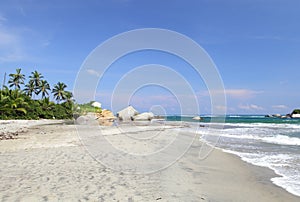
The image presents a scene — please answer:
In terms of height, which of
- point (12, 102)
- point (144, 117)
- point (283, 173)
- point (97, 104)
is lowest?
point (283, 173)

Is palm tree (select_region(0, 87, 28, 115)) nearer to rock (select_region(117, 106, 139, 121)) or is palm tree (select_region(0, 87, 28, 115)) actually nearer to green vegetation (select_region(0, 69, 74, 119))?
green vegetation (select_region(0, 69, 74, 119))

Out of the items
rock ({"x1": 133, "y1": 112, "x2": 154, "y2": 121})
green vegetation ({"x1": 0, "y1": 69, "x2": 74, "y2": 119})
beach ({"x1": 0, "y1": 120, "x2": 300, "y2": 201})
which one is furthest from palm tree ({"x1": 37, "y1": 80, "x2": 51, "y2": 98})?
beach ({"x1": 0, "y1": 120, "x2": 300, "y2": 201})

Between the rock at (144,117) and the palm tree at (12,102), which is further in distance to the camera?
the rock at (144,117)

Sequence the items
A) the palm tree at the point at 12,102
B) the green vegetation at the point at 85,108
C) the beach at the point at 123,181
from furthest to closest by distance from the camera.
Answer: the green vegetation at the point at 85,108, the palm tree at the point at 12,102, the beach at the point at 123,181

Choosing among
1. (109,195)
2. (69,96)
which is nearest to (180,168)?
(109,195)

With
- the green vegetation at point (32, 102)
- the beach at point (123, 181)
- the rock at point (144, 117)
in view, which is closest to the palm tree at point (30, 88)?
the green vegetation at point (32, 102)

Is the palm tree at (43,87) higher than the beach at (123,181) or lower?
higher

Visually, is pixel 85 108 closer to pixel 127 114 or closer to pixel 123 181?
pixel 127 114

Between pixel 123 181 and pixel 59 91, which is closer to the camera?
pixel 123 181

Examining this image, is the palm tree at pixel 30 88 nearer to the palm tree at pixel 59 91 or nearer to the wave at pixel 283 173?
the palm tree at pixel 59 91

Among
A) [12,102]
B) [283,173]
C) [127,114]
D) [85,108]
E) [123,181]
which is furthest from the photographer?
[85,108]

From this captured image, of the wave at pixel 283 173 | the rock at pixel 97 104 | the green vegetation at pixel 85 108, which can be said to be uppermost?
the rock at pixel 97 104

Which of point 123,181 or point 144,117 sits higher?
point 144,117

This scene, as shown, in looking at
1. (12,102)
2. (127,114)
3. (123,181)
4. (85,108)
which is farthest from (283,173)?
(85,108)
